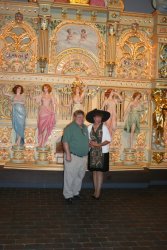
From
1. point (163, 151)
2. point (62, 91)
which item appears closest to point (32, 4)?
point (62, 91)

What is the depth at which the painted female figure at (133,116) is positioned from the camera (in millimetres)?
7715

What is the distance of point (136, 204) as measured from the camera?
19.0 feet

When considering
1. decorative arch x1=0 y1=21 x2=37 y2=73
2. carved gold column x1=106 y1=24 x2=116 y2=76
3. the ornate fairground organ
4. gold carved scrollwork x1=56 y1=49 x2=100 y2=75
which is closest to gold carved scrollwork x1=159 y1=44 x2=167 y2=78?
the ornate fairground organ

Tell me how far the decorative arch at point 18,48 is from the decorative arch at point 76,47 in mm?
476

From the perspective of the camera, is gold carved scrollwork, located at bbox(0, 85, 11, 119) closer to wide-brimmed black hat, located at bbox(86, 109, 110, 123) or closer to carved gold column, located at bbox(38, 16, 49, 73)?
carved gold column, located at bbox(38, 16, 49, 73)

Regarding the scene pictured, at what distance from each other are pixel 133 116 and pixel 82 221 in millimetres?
3637

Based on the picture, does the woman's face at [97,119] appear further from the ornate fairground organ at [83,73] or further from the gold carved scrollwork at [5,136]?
the gold carved scrollwork at [5,136]

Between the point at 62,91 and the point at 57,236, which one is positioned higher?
the point at 62,91

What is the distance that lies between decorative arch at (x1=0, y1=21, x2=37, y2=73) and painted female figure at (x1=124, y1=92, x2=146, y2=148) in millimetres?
2664

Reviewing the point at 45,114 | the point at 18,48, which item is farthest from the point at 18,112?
the point at 18,48

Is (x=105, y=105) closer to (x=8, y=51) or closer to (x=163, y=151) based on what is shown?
(x=163, y=151)

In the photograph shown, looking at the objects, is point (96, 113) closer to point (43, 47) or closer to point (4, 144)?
point (43, 47)

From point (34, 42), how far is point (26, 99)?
1446 millimetres

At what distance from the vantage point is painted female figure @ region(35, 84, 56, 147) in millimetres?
7316
